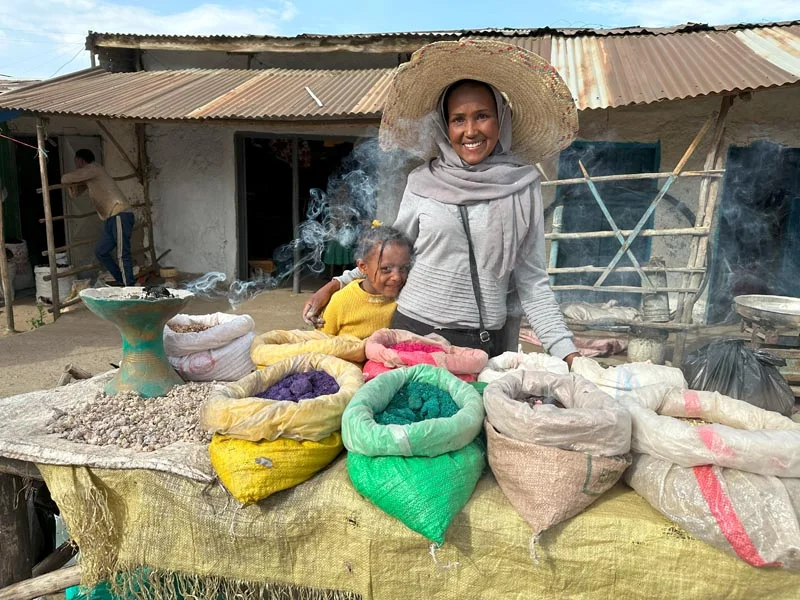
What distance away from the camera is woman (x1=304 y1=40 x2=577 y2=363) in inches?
85.7

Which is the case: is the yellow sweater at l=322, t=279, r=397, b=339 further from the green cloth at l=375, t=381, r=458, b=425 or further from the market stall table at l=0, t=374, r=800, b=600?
the market stall table at l=0, t=374, r=800, b=600

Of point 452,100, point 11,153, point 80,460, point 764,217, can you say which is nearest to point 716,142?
point 764,217

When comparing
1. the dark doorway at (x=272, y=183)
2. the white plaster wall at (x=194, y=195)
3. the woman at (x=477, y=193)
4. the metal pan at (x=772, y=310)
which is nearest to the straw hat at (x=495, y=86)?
the woman at (x=477, y=193)

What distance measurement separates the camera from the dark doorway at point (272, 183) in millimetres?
9391

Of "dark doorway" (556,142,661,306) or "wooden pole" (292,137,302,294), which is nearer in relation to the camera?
"dark doorway" (556,142,661,306)

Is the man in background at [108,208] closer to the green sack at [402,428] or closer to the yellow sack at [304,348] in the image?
the yellow sack at [304,348]

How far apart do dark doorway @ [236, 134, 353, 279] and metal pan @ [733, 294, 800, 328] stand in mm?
6123

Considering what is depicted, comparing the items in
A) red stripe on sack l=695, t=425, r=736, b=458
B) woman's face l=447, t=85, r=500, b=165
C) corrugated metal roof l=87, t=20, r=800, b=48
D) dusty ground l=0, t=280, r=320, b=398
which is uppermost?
corrugated metal roof l=87, t=20, r=800, b=48

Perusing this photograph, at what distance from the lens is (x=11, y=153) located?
8.88 m

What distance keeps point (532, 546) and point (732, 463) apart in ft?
1.83

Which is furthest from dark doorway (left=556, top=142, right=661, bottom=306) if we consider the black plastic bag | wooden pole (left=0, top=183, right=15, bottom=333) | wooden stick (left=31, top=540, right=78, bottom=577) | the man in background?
wooden pole (left=0, top=183, right=15, bottom=333)

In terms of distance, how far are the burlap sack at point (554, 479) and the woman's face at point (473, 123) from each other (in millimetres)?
1193

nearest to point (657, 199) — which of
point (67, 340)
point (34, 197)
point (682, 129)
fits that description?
point (682, 129)

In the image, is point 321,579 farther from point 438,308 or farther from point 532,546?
point 438,308
